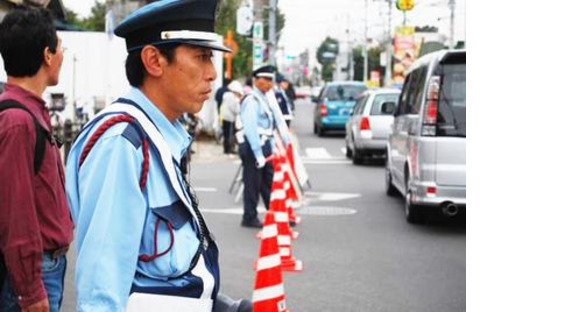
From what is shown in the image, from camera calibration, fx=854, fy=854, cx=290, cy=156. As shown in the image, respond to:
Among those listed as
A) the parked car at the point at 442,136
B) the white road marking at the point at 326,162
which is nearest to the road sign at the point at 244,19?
the white road marking at the point at 326,162

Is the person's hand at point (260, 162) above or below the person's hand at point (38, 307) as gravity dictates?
above

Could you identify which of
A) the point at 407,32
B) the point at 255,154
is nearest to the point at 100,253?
the point at 255,154

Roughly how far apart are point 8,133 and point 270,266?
2772 millimetres

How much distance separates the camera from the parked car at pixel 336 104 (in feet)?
91.1

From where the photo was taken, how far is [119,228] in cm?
222

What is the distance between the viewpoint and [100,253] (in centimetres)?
222

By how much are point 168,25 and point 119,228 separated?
0.62 metres

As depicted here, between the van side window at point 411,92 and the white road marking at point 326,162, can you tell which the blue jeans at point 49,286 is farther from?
the white road marking at point 326,162

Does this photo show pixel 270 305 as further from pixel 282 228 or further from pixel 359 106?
pixel 359 106

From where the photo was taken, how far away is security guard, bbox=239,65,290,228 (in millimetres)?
9453

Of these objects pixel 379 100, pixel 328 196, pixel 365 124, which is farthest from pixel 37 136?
pixel 379 100

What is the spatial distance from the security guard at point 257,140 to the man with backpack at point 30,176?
6231 millimetres

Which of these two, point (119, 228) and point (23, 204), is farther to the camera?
point (23, 204)
